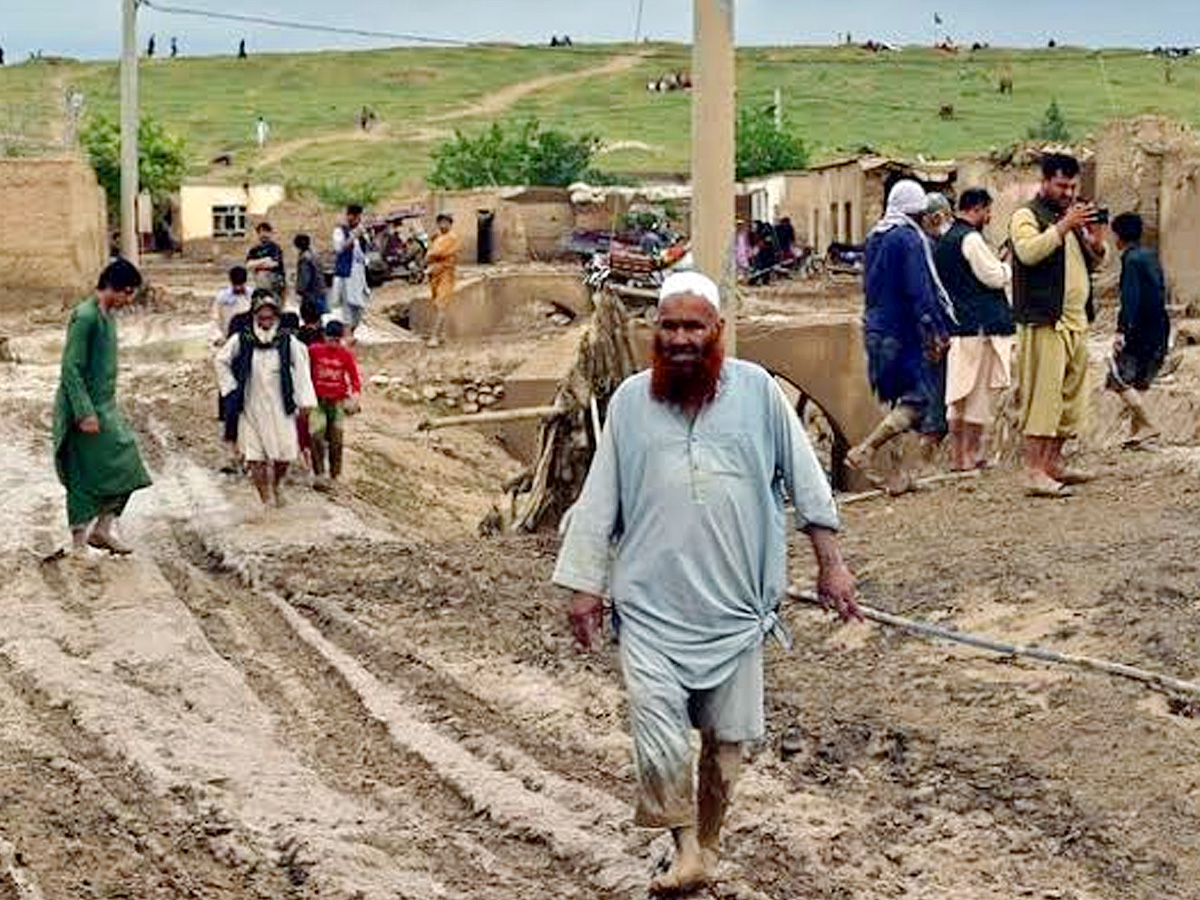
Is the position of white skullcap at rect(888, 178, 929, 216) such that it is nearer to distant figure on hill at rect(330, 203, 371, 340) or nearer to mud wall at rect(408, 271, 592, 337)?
distant figure on hill at rect(330, 203, 371, 340)

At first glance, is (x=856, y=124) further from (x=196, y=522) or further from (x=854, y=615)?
(x=854, y=615)

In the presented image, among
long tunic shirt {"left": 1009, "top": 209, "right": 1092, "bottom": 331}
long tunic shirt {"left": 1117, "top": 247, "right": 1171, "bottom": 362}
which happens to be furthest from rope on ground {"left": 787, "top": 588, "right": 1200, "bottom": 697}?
long tunic shirt {"left": 1117, "top": 247, "right": 1171, "bottom": 362}

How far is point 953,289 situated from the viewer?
13.0 m

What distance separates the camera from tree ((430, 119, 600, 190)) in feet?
209

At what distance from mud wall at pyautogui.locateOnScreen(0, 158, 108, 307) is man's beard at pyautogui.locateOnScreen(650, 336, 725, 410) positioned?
A: 1116 inches

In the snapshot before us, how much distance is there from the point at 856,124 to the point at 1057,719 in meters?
88.6

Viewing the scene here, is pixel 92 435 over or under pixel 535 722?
over

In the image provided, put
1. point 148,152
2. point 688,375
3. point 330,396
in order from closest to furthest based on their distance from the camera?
point 688,375, point 330,396, point 148,152

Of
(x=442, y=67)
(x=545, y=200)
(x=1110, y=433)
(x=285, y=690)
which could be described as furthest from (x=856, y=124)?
(x=285, y=690)

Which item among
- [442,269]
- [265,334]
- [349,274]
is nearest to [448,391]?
[349,274]

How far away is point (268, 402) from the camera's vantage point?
15.0m

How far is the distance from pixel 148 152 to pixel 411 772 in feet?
179

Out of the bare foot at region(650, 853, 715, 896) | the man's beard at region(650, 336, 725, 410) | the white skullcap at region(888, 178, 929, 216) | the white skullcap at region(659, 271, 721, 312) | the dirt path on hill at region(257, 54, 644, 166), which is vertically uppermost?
the dirt path on hill at region(257, 54, 644, 166)

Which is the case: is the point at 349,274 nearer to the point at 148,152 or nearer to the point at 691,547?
the point at 691,547
